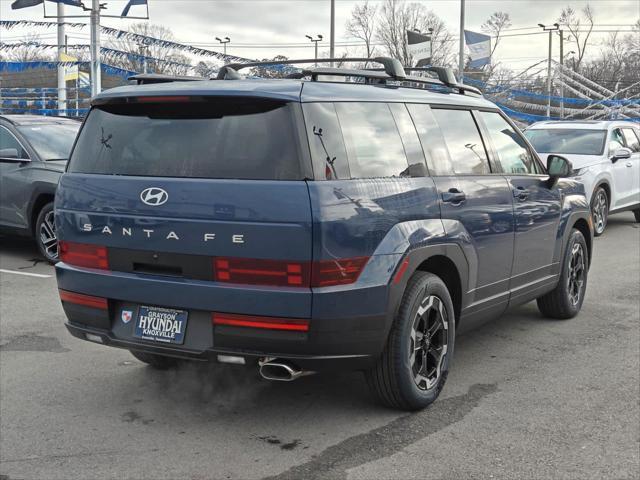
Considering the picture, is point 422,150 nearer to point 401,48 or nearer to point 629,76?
point 401,48

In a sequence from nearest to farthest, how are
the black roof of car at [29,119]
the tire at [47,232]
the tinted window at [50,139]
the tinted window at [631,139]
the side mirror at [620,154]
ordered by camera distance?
the tire at [47,232] → the tinted window at [50,139] → the black roof of car at [29,119] → the side mirror at [620,154] → the tinted window at [631,139]

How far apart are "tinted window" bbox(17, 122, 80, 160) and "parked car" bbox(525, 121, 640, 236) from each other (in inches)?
287

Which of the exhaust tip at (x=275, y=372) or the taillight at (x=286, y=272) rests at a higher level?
the taillight at (x=286, y=272)

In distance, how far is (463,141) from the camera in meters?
5.20

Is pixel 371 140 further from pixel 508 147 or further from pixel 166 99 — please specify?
pixel 508 147

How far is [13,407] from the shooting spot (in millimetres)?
4598

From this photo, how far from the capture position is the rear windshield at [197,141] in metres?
3.89

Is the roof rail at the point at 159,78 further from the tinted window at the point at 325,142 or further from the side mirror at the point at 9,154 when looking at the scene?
the side mirror at the point at 9,154

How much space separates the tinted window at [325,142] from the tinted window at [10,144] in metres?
6.74

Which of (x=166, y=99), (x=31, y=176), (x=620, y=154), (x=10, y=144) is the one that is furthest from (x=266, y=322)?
(x=620, y=154)

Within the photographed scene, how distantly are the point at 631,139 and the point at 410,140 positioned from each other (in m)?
10.4

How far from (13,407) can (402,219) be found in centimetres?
254

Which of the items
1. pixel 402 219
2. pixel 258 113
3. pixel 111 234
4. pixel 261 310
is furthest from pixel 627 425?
pixel 111 234

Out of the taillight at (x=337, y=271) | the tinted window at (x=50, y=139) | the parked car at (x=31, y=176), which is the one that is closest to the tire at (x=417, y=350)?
the taillight at (x=337, y=271)
